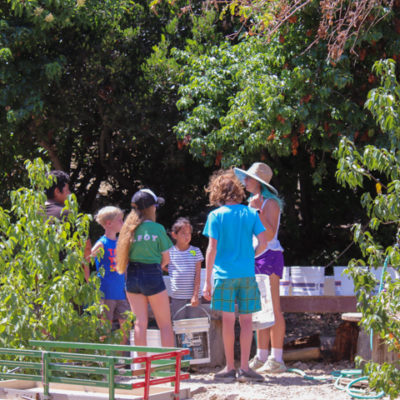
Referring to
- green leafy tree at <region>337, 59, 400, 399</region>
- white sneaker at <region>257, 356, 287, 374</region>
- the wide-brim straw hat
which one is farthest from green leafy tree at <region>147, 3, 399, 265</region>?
green leafy tree at <region>337, 59, 400, 399</region>

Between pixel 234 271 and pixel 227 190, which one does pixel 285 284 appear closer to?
pixel 234 271

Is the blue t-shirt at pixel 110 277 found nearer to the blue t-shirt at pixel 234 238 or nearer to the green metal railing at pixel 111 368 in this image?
the blue t-shirt at pixel 234 238

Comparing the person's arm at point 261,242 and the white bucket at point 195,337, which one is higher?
the person's arm at point 261,242

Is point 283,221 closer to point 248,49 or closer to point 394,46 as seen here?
point 248,49

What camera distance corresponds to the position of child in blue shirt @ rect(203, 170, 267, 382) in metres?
6.19

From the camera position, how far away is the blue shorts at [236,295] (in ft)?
20.3

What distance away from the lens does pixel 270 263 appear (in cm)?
681

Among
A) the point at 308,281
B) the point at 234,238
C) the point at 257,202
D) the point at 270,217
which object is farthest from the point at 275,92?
the point at 234,238

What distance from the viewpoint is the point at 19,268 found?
5.22 meters

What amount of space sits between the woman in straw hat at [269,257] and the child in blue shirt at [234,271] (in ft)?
1.44

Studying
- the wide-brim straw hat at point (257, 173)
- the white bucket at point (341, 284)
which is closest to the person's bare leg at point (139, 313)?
the wide-brim straw hat at point (257, 173)

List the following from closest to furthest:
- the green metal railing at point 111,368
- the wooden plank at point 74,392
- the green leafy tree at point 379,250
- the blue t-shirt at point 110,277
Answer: the green metal railing at point 111,368 → the wooden plank at point 74,392 → the green leafy tree at point 379,250 → the blue t-shirt at point 110,277

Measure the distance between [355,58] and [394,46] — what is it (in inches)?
18.4

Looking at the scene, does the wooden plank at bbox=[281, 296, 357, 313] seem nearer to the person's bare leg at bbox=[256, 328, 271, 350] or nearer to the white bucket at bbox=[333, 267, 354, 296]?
the white bucket at bbox=[333, 267, 354, 296]
